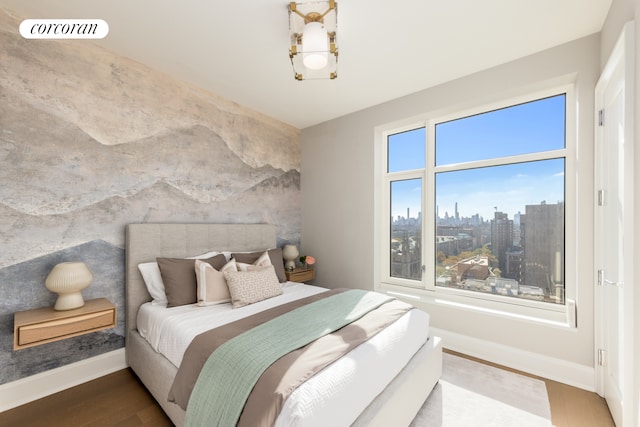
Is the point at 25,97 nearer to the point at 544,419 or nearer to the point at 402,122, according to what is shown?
the point at 402,122

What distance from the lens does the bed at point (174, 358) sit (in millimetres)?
1409

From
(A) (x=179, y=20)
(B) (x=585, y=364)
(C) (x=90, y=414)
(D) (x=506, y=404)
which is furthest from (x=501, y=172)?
(C) (x=90, y=414)

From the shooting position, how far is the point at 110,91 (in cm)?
232

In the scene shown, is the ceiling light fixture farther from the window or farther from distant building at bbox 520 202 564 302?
distant building at bbox 520 202 564 302

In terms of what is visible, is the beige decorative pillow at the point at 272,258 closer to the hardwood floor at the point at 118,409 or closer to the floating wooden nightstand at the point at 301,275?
the floating wooden nightstand at the point at 301,275

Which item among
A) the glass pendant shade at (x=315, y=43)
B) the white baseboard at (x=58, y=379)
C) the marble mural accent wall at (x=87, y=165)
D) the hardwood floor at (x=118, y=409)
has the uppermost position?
the glass pendant shade at (x=315, y=43)

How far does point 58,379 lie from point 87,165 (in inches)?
65.4

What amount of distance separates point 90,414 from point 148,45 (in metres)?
2.80

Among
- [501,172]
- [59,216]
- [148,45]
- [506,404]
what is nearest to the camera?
[506,404]

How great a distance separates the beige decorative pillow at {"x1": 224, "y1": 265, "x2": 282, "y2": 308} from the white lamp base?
3.36 ft

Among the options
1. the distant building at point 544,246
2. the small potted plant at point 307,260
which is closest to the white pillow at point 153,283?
the small potted plant at point 307,260

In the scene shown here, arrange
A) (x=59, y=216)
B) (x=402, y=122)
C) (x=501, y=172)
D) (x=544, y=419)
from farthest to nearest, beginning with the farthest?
(x=402, y=122) < (x=501, y=172) < (x=59, y=216) < (x=544, y=419)

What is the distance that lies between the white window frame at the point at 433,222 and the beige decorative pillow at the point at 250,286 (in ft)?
4.77

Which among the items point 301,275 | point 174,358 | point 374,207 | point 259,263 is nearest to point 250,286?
point 259,263
